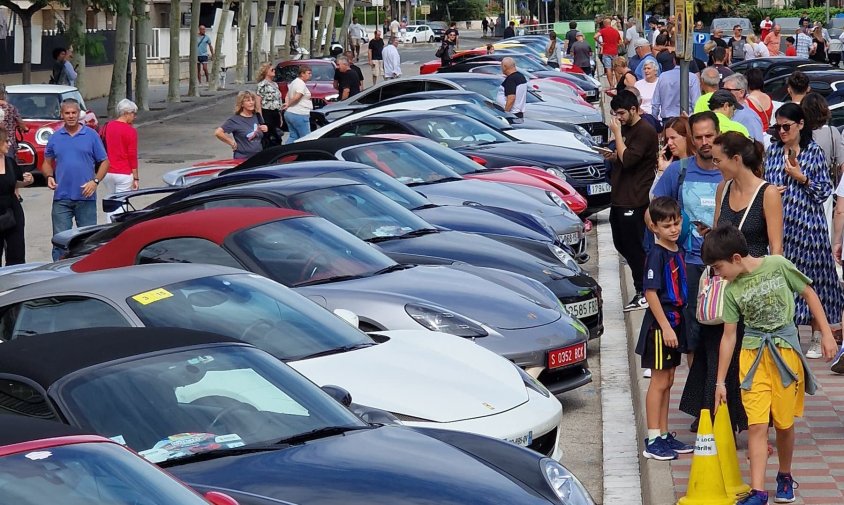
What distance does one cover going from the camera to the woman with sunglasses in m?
9.03

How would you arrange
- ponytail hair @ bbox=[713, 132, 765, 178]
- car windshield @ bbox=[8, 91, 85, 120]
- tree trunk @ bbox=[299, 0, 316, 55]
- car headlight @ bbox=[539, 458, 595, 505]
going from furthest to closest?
tree trunk @ bbox=[299, 0, 316, 55] < car windshield @ bbox=[8, 91, 85, 120] < ponytail hair @ bbox=[713, 132, 765, 178] < car headlight @ bbox=[539, 458, 595, 505]

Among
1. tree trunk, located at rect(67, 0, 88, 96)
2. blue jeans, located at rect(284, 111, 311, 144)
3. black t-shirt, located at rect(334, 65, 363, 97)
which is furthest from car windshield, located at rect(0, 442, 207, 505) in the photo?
tree trunk, located at rect(67, 0, 88, 96)

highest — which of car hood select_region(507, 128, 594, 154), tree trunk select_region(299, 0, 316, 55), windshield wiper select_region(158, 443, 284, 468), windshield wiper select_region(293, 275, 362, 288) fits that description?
tree trunk select_region(299, 0, 316, 55)

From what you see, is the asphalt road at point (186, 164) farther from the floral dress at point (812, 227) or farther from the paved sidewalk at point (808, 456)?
the floral dress at point (812, 227)

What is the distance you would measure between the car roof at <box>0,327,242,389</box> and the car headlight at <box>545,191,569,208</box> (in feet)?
26.8

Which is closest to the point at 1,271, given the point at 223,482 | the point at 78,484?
the point at 223,482

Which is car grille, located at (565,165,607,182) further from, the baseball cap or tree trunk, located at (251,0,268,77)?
tree trunk, located at (251,0,268,77)

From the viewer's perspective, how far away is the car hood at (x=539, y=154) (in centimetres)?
1623

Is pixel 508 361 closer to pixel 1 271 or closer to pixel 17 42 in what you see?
pixel 1 271

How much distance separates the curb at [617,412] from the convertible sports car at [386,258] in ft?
1.39

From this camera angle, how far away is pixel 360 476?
5059 millimetres

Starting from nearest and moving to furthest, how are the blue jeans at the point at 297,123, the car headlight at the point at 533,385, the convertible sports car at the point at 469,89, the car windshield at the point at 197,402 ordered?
the car windshield at the point at 197,402
the car headlight at the point at 533,385
the blue jeans at the point at 297,123
the convertible sports car at the point at 469,89

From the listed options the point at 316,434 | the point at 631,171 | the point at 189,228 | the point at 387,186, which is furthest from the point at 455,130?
the point at 316,434

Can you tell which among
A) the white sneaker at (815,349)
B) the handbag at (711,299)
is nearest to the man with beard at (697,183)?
the handbag at (711,299)
